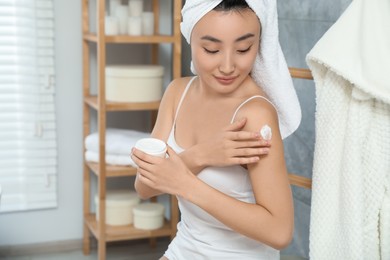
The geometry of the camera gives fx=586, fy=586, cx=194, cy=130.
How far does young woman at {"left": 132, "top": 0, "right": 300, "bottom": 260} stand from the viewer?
1.24 metres

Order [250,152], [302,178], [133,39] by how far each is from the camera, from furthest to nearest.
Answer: [133,39]
[302,178]
[250,152]

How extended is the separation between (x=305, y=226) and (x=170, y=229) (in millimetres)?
914

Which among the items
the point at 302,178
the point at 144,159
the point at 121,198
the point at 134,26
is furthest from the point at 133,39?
the point at 144,159

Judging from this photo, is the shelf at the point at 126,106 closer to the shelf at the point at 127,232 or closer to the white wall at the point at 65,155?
the white wall at the point at 65,155

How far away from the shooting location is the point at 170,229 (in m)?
2.90

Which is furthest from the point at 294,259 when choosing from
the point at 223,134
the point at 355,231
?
the point at 223,134

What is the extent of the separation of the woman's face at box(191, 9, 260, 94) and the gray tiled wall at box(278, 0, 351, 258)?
0.75 meters

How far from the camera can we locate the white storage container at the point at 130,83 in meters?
2.71

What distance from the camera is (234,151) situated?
4.11 feet

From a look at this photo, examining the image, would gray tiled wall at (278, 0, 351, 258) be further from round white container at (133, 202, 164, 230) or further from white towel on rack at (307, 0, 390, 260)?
round white container at (133, 202, 164, 230)

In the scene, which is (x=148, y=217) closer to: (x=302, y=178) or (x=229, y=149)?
(x=302, y=178)

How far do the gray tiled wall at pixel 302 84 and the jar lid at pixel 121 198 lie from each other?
915mm

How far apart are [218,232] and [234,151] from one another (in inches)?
9.8

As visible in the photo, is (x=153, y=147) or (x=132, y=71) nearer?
(x=153, y=147)
